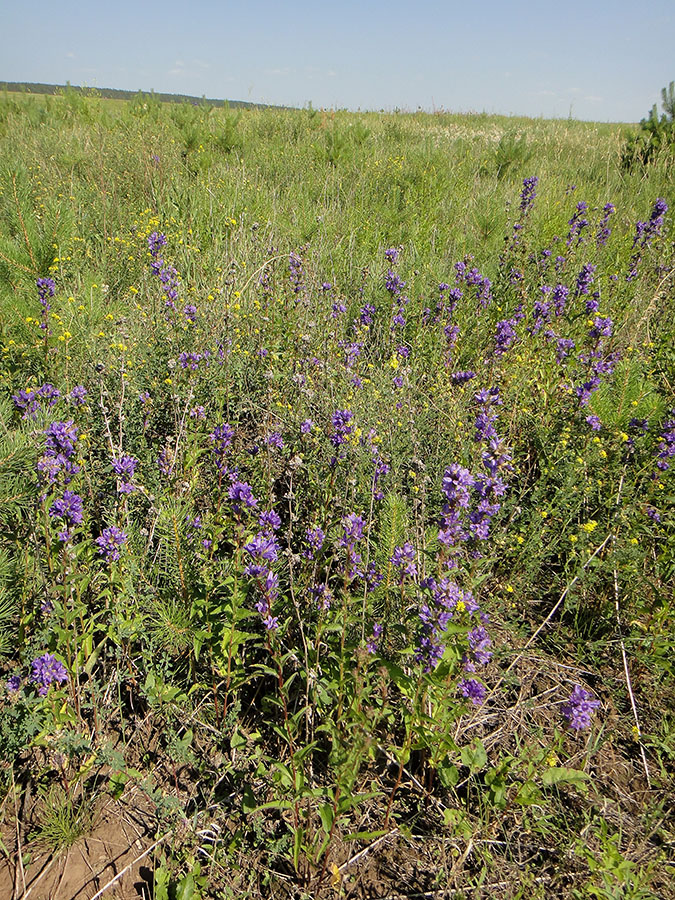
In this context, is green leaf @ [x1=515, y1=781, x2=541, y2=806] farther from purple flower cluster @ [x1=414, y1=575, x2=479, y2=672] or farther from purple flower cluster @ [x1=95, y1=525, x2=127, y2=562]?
purple flower cluster @ [x1=95, y1=525, x2=127, y2=562]

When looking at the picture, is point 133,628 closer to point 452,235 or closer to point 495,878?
point 495,878

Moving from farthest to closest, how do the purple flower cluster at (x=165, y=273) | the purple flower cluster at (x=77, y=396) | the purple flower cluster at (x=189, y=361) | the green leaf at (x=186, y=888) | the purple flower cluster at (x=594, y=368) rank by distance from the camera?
the purple flower cluster at (x=165, y=273) < the purple flower cluster at (x=189, y=361) < the purple flower cluster at (x=594, y=368) < the purple flower cluster at (x=77, y=396) < the green leaf at (x=186, y=888)

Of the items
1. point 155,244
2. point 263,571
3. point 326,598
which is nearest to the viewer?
point 263,571

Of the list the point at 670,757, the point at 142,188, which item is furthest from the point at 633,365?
the point at 142,188

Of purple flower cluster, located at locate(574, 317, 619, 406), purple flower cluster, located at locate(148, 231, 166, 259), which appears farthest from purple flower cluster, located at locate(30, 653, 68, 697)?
purple flower cluster, located at locate(148, 231, 166, 259)

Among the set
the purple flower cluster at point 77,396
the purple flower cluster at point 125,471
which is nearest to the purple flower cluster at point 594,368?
the purple flower cluster at point 125,471

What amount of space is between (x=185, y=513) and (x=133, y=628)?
0.51 m

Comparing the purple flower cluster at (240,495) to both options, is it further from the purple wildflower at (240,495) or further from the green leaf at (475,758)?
the green leaf at (475,758)

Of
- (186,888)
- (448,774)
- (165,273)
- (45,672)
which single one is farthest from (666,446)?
(165,273)

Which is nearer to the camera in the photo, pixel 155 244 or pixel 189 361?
pixel 189 361

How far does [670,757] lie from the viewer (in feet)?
6.15

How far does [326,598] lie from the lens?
5.96ft

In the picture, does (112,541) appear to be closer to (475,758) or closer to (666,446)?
(475,758)

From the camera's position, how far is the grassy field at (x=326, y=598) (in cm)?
160
